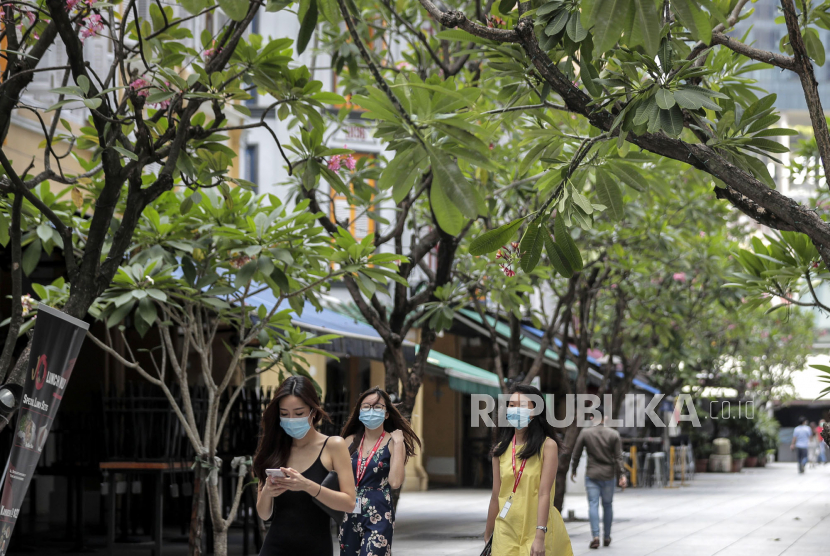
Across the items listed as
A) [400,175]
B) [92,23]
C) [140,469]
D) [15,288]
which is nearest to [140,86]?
[92,23]

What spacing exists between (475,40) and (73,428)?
8.01m

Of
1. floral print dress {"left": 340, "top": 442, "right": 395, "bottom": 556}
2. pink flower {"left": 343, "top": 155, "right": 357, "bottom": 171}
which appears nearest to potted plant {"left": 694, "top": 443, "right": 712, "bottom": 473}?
pink flower {"left": 343, "top": 155, "right": 357, "bottom": 171}

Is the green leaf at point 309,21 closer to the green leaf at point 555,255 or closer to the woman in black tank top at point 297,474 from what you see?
the green leaf at point 555,255

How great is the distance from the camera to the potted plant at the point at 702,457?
34.6 m

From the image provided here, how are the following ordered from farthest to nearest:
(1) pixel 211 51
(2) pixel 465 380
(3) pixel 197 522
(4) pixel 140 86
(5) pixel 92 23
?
(2) pixel 465 380 < (3) pixel 197 522 < (1) pixel 211 51 < (5) pixel 92 23 < (4) pixel 140 86

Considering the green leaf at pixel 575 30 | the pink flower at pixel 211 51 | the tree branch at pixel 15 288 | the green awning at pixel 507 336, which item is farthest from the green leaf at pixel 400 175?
the green awning at pixel 507 336

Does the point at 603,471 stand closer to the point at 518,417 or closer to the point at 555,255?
the point at 518,417

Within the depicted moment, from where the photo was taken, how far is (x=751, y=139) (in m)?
4.45

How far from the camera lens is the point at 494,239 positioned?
4.19m

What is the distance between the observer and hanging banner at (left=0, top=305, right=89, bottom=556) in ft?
14.3

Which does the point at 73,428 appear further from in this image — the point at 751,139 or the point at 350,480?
the point at 751,139

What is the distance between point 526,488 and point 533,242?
8.65 feet

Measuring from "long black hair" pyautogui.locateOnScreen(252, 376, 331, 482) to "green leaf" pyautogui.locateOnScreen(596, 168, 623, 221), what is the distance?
1.84 meters

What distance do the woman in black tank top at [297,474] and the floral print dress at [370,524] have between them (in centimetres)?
184
